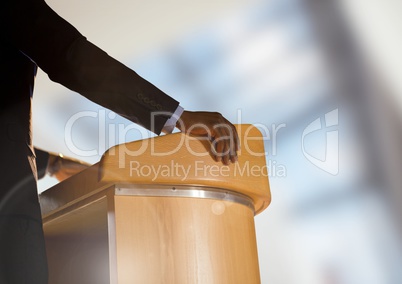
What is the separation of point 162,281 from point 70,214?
22 centimetres

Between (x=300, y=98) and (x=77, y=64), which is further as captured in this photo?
(x=300, y=98)

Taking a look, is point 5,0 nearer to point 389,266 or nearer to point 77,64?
point 77,64

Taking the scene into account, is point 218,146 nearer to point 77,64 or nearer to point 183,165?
point 183,165

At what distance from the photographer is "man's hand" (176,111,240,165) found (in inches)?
38.0

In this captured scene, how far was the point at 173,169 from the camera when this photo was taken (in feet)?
3.07

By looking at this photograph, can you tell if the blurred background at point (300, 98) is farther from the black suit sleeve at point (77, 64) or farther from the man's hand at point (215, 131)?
the black suit sleeve at point (77, 64)

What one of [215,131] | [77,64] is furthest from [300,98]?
[77,64]

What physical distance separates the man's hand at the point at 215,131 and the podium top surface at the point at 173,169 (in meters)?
0.01

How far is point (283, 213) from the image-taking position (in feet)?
8.31

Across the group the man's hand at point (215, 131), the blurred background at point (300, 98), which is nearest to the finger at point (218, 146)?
the man's hand at point (215, 131)

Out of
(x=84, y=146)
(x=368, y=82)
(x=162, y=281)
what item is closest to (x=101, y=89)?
(x=162, y=281)

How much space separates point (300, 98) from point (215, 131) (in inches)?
61.1

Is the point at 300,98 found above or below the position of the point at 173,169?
above

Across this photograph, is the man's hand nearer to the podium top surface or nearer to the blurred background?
the podium top surface
